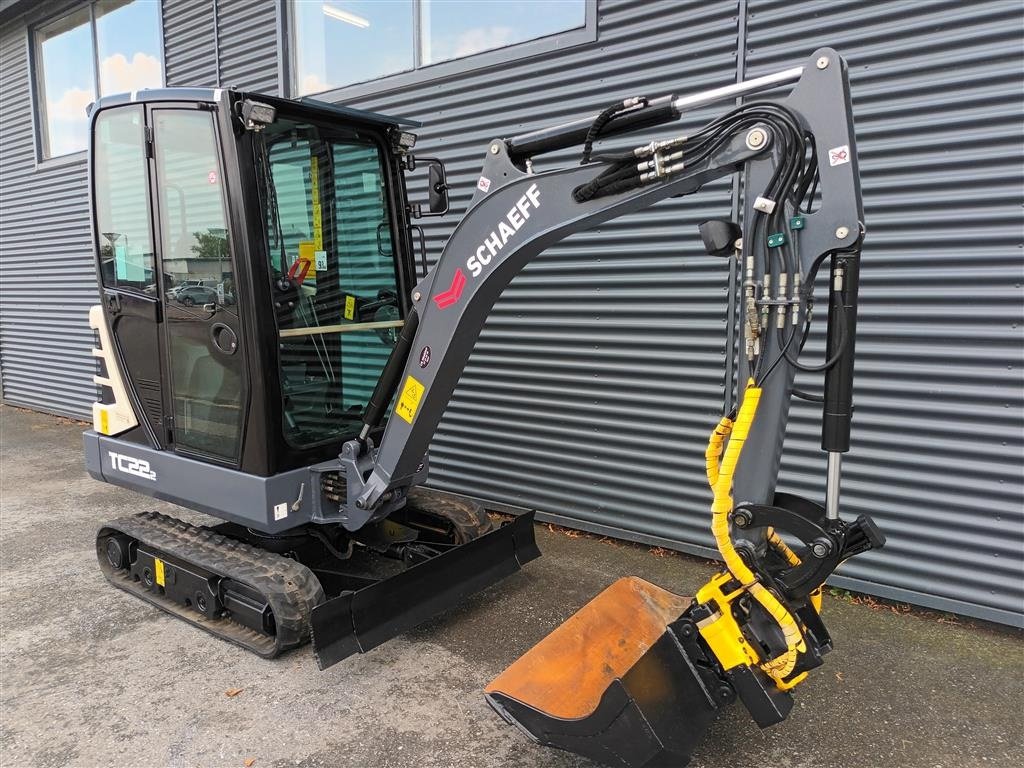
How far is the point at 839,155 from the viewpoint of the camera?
2092 millimetres

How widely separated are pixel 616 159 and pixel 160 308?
8.54 feet

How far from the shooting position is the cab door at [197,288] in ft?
10.8

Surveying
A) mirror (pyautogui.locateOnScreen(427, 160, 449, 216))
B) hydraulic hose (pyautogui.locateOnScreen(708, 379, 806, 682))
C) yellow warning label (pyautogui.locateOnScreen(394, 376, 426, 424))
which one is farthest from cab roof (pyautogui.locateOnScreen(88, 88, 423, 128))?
hydraulic hose (pyautogui.locateOnScreen(708, 379, 806, 682))

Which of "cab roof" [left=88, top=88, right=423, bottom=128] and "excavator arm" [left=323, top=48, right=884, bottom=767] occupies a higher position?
"cab roof" [left=88, top=88, right=423, bottom=128]

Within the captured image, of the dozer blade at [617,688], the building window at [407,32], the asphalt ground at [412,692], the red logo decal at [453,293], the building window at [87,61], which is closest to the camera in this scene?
the dozer blade at [617,688]

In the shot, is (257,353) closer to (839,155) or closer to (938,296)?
(839,155)

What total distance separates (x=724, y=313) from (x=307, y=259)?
2547mm

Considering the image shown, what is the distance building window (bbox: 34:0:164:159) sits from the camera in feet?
27.0

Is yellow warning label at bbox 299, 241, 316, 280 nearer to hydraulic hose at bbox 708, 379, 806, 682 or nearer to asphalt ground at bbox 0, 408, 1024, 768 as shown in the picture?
asphalt ground at bbox 0, 408, 1024, 768

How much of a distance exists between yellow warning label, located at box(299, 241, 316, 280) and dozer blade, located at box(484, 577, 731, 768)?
6.91 feet

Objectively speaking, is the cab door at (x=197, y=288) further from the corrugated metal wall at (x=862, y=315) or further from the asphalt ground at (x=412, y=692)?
the corrugated metal wall at (x=862, y=315)

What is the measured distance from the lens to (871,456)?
3.90 meters

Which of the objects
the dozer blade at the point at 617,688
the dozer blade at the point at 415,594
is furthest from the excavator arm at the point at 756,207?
the dozer blade at the point at 415,594

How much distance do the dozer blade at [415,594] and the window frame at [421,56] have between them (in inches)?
130
